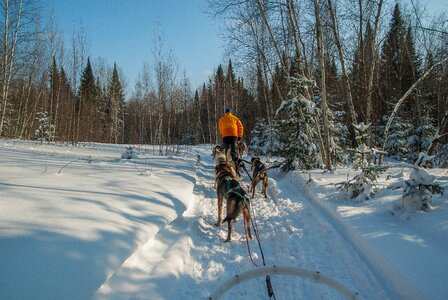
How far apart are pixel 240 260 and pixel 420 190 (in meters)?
2.94

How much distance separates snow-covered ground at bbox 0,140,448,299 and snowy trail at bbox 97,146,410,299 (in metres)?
0.01

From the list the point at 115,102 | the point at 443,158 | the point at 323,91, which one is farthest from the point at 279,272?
the point at 115,102

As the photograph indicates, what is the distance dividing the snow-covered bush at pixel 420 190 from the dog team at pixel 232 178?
2495 mm

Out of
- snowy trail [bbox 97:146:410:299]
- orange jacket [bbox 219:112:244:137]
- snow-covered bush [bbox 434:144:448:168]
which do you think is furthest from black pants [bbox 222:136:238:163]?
snow-covered bush [bbox 434:144:448:168]

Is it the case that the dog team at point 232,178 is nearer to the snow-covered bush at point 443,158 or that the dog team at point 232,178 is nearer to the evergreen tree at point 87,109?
the snow-covered bush at point 443,158

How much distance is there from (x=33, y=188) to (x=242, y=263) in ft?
10.7

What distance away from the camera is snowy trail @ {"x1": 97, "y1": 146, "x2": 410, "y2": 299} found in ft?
9.64

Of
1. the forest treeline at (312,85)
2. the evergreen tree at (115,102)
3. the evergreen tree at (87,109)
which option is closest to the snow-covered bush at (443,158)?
the forest treeline at (312,85)

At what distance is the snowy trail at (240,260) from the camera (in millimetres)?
2939

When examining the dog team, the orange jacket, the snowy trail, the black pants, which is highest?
the orange jacket

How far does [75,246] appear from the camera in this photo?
2719mm

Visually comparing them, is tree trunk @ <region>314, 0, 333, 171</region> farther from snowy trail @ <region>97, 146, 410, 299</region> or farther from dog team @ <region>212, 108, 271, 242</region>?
snowy trail @ <region>97, 146, 410, 299</region>

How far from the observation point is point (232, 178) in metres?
5.09

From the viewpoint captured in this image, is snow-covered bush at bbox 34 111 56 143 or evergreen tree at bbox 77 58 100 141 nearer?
snow-covered bush at bbox 34 111 56 143
